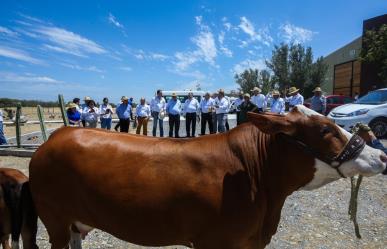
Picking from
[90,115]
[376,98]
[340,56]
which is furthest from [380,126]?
[340,56]

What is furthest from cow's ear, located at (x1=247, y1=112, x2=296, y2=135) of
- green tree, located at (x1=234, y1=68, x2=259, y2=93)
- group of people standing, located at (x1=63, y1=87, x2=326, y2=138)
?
green tree, located at (x1=234, y1=68, x2=259, y2=93)

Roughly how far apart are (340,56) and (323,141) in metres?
52.1

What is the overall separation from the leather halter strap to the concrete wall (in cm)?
4067

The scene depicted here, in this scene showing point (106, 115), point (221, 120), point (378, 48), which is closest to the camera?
point (106, 115)

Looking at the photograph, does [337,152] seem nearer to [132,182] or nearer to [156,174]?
[156,174]

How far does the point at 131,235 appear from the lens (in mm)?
2664

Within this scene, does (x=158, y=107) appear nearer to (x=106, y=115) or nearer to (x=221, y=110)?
(x=106, y=115)

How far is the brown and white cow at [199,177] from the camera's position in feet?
8.07

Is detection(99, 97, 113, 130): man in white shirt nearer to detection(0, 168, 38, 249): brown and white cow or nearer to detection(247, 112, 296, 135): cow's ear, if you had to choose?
detection(0, 168, 38, 249): brown and white cow

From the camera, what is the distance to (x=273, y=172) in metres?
2.62

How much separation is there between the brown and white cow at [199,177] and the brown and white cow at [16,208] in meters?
0.45

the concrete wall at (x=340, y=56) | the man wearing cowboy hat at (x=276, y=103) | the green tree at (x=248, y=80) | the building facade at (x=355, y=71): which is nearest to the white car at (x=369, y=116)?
the man wearing cowboy hat at (x=276, y=103)

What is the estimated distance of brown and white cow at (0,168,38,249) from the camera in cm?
315

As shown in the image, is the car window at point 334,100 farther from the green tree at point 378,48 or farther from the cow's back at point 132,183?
the cow's back at point 132,183
